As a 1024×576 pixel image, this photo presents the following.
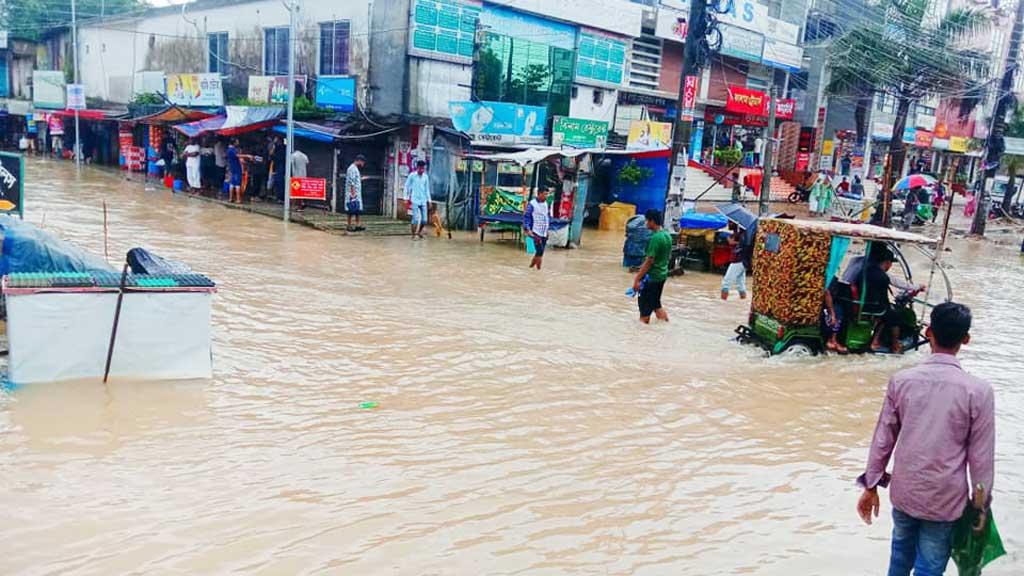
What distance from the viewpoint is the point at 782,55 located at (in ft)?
113

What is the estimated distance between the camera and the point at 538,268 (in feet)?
48.7

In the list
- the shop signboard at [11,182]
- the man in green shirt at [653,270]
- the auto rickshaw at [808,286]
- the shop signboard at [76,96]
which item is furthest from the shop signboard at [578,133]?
the shop signboard at [76,96]

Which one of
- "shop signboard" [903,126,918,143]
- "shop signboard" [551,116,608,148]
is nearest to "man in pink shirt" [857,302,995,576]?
"shop signboard" [551,116,608,148]

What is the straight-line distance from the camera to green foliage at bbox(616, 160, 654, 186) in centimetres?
2161

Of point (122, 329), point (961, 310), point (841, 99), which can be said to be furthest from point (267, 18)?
point (841, 99)

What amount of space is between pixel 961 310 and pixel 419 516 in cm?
322

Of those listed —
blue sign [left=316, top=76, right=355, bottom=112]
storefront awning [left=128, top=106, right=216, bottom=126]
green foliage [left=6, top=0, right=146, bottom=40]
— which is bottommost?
storefront awning [left=128, top=106, right=216, bottom=126]

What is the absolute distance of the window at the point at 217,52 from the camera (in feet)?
88.1

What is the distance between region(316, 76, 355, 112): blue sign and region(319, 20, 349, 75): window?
50 cm

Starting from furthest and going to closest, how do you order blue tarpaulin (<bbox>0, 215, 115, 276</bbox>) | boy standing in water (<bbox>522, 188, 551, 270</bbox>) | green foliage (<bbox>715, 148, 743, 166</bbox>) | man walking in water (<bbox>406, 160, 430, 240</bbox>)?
green foliage (<bbox>715, 148, 743, 166</bbox>), man walking in water (<bbox>406, 160, 430, 240</bbox>), boy standing in water (<bbox>522, 188, 551, 270</bbox>), blue tarpaulin (<bbox>0, 215, 115, 276</bbox>)

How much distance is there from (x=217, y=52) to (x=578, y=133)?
13039mm

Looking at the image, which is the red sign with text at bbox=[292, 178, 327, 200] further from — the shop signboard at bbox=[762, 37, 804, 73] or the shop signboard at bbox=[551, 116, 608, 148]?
the shop signboard at bbox=[762, 37, 804, 73]

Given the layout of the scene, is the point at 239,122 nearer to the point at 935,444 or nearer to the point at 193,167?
the point at 193,167

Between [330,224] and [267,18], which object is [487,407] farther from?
[267,18]
